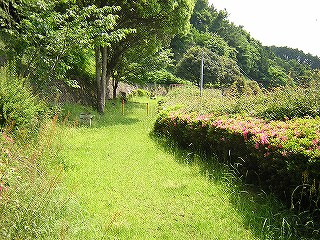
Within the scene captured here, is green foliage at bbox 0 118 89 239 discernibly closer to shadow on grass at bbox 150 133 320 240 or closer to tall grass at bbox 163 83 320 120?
shadow on grass at bbox 150 133 320 240

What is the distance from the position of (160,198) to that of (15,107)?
2.88 m

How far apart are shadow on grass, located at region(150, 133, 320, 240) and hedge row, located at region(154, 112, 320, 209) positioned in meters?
0.16

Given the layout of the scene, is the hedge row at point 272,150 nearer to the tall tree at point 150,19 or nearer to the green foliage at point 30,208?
the green foliage at point 30,208

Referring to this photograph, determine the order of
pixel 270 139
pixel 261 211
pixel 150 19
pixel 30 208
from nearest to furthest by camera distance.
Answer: pixel 30 208, pixel 261 211, pixel 270 139, pixel 150 19

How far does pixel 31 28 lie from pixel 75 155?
10.8ft

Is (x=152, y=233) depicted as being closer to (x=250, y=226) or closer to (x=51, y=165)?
(x=250, y=226)

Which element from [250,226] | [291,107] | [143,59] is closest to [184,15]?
[143,59]

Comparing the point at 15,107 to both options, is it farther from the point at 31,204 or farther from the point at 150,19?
the point at 150,19

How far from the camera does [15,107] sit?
209 inches

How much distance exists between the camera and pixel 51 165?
16.8 feet

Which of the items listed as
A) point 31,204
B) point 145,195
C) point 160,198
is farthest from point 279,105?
point 31,204

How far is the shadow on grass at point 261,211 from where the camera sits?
12.3 ft

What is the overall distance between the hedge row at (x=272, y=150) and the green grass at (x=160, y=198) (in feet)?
0.97

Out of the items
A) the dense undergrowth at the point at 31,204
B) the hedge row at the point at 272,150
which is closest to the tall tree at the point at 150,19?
the hedge row at the point at 272,150
